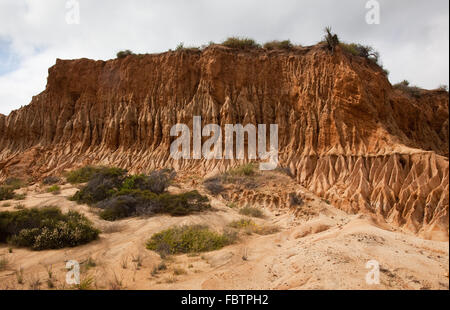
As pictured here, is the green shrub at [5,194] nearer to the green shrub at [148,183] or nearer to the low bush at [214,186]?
the green shrub at [148,183]

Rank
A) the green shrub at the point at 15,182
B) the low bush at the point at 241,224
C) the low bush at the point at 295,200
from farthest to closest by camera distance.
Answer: the green shrub at the point at 15,182
the low bush at the point at 295,200
the low bush at the point at 241,224

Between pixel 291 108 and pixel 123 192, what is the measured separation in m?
14.7

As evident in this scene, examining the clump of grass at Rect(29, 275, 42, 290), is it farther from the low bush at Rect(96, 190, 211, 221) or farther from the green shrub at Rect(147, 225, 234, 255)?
the low bush at Rect(96, 190, 211, 221)

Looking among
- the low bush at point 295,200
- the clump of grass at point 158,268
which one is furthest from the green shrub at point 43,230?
the low bush at point 295,200

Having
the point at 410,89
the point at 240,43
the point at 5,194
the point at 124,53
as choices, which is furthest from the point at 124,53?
the point at 410,89

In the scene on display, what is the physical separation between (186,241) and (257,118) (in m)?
15.7

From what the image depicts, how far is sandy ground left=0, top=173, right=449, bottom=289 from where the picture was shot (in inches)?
200

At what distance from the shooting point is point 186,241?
8.66 meters

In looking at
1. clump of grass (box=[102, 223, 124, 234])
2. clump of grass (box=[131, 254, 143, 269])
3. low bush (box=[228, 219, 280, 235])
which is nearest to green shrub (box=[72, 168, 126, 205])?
clump of grass (box=[102, 223, 124, 234])

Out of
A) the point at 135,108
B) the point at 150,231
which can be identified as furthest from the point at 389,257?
the point at 135,108

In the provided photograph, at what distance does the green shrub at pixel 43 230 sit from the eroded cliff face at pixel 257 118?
1185cm

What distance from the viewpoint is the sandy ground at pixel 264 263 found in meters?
5.09

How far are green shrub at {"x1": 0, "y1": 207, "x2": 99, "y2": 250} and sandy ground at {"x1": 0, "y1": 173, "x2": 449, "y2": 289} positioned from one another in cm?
36
